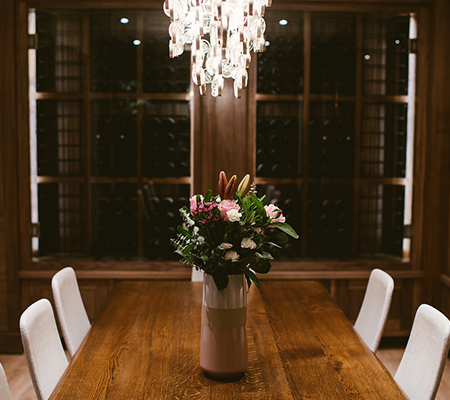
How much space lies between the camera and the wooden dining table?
1.39 m

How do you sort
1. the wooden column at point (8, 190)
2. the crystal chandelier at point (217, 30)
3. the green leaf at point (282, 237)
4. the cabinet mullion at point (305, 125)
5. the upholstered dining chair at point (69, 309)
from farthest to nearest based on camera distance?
the cabinet mullion at point (305, 125), the wooden column at point (8, 190), the upholstered dining chair at point (69, 309), the crystal chandelier at point (217, 30), the green leaf at point (282, 237)

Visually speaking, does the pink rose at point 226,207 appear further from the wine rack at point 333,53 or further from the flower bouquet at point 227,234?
the wine rack at point 333,53

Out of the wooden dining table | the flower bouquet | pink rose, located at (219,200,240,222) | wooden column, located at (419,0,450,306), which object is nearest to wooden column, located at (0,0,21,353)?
the wooden dining table

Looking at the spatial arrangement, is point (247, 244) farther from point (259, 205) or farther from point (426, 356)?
point (426, 356)

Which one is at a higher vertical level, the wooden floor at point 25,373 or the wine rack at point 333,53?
the wine rack at point 333,53

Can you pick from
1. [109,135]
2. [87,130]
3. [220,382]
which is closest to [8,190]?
[87,130]

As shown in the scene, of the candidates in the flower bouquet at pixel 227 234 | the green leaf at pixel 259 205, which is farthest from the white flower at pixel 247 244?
the green leaf at pixel 259 205

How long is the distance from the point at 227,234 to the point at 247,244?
7cm

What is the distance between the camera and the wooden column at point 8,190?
3.26 m

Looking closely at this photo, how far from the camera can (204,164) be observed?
3383mm

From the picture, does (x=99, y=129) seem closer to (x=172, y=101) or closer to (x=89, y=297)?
(x=172, y=101)

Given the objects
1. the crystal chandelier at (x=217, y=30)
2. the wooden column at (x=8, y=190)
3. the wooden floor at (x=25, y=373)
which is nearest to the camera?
the crystal chandelier at (x=217, y=30)

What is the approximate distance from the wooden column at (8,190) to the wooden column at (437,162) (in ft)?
9.56

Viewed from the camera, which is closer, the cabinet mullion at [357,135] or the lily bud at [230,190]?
the lily bud at [230,190]
